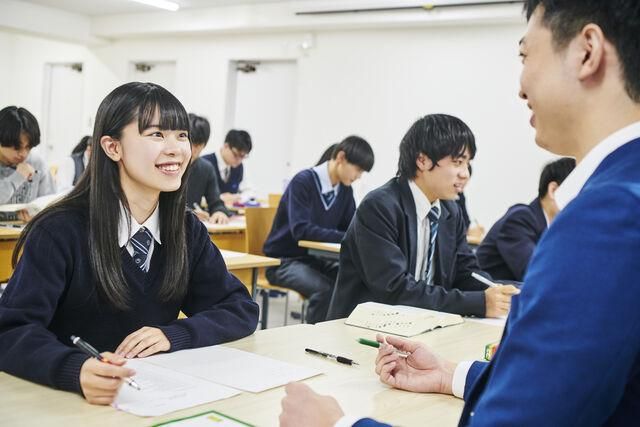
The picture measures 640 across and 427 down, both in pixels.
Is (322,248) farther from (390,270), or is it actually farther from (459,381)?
(459,381)

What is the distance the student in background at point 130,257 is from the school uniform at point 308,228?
1984 mm

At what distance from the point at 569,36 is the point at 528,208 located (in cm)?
250

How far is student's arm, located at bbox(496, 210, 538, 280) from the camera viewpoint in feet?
10.2

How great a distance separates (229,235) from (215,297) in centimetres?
300

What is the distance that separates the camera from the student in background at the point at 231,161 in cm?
→ 642

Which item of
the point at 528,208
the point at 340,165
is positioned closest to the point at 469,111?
the point at 340,165

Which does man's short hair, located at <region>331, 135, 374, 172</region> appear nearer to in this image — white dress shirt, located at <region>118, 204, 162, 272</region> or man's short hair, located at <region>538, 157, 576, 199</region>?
man's short hair, located at <region>538, 157, 576, 199</region>

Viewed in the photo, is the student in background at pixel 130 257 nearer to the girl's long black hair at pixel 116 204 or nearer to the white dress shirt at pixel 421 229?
the girl's long black hair at pixel 116 204

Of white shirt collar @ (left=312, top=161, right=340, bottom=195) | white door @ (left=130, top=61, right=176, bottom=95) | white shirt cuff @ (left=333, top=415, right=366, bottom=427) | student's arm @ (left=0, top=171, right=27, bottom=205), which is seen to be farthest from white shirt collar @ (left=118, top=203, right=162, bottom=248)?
white door @ (left=130, top=61, right=176, bottom=95)

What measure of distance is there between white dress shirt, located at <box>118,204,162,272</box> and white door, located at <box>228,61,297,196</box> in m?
6.68

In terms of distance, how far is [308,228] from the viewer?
14.0 feet

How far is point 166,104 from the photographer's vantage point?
1.75 meters

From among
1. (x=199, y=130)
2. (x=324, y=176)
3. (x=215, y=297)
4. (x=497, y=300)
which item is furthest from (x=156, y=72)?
(x=215, y=297)

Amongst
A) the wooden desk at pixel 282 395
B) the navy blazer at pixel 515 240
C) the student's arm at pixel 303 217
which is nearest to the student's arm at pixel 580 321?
the wooden desk at pixel 282 395
